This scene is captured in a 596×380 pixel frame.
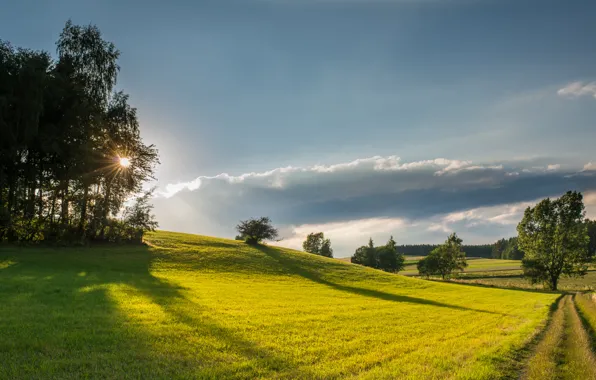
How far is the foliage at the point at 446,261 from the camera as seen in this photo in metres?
103

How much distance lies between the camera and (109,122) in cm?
5169

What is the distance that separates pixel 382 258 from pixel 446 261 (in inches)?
819

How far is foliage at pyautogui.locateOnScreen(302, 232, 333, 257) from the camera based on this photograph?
138 m

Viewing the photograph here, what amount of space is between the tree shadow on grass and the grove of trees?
328 feet

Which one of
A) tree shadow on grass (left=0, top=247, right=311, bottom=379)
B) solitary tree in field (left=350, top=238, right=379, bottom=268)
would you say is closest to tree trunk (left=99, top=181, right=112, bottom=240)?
tree shadow on grass (left=0, top=247, right=311, bottom=379)

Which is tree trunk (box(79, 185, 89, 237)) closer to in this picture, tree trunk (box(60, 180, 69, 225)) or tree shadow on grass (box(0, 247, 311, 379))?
tree trunk (box(60, 180, 69, 225))

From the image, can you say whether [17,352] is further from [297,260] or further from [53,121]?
[297,260]

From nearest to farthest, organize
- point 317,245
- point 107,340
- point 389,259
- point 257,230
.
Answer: point 107,340
point 257,230
point 389,259
point 317,245

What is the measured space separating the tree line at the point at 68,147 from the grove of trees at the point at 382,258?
261 ft

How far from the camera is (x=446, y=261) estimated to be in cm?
10281

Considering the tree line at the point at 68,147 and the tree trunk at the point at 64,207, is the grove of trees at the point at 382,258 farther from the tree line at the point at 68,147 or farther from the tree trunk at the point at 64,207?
the tree trunk at the point at 64,207

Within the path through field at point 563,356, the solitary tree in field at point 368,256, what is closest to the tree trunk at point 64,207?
the path through field at point 563,356

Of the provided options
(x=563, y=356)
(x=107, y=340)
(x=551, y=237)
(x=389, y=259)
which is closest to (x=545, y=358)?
(x=563, y=356)

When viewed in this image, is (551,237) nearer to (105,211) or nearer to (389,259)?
(389,259)
